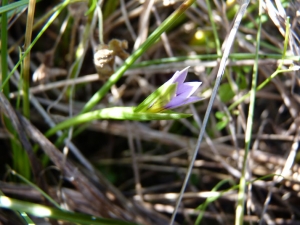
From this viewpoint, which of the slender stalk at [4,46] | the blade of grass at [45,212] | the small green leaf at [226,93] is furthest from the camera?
the small green leaf at [226,93]

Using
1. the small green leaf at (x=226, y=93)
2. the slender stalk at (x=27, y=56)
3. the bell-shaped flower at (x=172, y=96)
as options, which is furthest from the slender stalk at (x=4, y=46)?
the small green leaf at (x=226, y=93)

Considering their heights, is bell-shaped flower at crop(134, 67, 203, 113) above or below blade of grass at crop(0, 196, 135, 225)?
above

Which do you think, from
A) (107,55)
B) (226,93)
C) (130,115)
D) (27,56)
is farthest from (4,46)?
(226,93)

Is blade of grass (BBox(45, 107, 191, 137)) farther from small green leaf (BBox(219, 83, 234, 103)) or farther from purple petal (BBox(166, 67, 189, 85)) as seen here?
small green leaf (BBox(219, 83, 234, 103))

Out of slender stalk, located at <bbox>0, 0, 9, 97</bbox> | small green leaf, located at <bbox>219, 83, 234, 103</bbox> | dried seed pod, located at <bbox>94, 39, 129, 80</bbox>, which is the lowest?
small green leaf, located at <bbox>219, 83, 234, 103</bbox>

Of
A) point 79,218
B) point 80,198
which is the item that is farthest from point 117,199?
point 79,218

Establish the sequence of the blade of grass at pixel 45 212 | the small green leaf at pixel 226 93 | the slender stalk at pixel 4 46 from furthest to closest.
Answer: the small green leaf at pixel 226 93
the slender stalk at pixel 4 46
the blade of grass at pixel 45 212

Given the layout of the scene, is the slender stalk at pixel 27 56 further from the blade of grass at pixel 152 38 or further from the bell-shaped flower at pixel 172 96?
the bell-shaped flower at pixel 172 96

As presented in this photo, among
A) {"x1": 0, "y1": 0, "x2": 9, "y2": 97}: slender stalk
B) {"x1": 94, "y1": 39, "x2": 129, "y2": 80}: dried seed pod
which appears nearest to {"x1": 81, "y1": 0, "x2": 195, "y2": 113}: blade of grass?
{"x1": 94, "y1": 39, "x2": 129, "y2": 80}: dried seed pod
